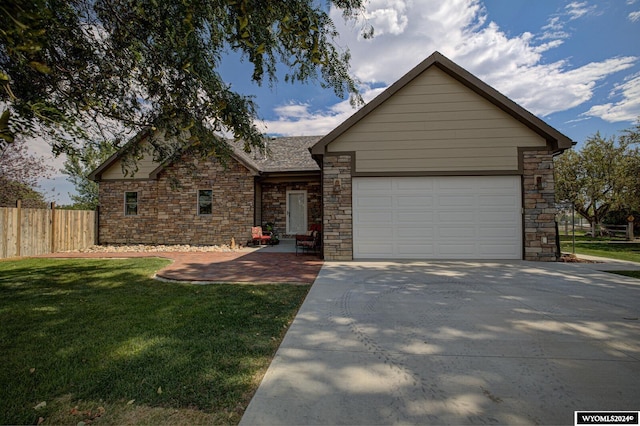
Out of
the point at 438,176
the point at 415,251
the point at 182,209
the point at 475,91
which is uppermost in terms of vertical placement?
the point at 475,91

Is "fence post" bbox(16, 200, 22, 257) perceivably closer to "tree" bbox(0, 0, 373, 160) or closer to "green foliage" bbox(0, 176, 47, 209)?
"green foliage" bbox(0, 176, 47, 209)

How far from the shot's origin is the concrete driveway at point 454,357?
7.07 feet

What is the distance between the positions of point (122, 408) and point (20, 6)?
2.70m

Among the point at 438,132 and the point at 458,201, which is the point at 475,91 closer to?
the point at 438,132

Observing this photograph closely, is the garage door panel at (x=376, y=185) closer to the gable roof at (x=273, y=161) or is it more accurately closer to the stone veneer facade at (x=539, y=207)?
the stone veneer facade at (x=539, y=207)

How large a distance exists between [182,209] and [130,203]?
2.88 m

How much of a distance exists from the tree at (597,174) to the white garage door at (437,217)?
15921mm

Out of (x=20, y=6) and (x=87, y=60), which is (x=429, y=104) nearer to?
(x=87, y=60)

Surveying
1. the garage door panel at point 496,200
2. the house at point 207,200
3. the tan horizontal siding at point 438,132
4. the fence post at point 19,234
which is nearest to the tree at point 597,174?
the garage door panel at point 496,200

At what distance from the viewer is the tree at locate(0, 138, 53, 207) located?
1405 centimetres

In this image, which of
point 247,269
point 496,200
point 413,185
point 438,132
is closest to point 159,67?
point 247,269

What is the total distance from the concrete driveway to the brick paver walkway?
1.53 metres

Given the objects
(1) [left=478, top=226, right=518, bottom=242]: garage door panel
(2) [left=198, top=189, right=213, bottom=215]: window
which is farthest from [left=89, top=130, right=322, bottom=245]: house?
(1) [left=478, top=226, right=518, bottom=242]: garage door panel

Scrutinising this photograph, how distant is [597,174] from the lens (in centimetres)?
2200
